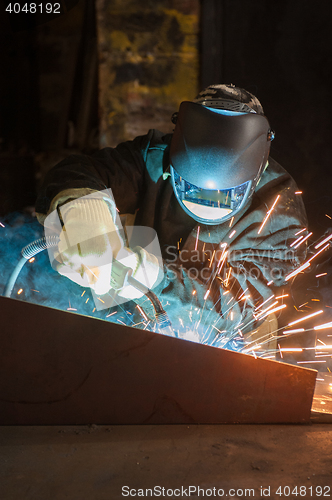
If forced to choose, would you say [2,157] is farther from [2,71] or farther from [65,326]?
[65,326]

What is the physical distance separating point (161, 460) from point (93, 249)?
2.41 ft

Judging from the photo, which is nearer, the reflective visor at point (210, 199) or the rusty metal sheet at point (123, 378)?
the rusty metal sheet at point (123, 378)

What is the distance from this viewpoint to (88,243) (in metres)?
1.43

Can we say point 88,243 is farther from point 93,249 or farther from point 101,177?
point 101,177

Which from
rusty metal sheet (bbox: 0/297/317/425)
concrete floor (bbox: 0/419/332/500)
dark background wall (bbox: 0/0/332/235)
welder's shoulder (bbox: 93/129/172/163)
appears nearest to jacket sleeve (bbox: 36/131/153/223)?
welder's shoulder (bbox: 93/129/172/163)

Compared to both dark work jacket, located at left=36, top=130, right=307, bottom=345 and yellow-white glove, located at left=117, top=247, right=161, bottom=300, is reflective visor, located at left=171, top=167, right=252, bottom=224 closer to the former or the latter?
dark work jacket, located at left=36, top=130, right=307, bottom=345

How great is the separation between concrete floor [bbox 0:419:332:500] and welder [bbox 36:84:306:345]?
21.5 inches

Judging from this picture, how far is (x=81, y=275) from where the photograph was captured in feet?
4.81

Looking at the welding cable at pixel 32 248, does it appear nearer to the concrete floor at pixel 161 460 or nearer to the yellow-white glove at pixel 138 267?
the yellow-white glove at pixel 138 267

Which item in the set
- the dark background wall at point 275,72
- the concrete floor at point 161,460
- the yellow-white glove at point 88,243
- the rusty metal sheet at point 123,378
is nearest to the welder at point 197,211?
the yellow-white glove at point 88,243

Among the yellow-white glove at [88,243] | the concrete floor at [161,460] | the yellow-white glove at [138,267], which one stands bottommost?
the concrete floor at [161,460]

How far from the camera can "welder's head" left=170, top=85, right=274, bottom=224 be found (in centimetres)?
161

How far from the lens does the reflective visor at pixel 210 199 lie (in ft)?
5.59

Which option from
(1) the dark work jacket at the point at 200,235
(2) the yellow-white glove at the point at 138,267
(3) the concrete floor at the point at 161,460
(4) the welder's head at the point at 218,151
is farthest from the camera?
(1) the dark work jacket at the point at 200,235
